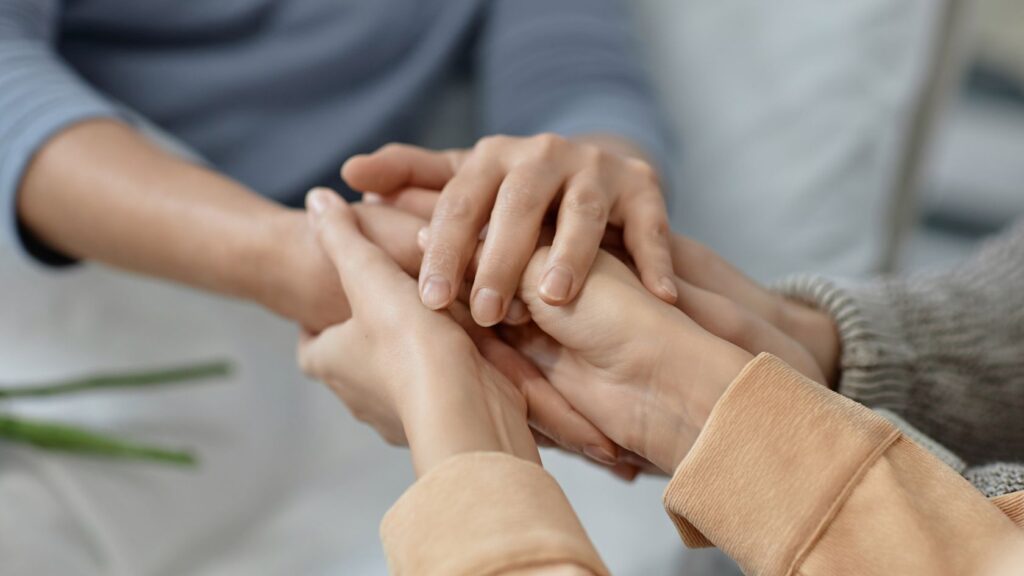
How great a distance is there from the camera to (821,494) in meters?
0.43

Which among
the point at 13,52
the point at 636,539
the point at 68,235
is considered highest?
the point at 13,52

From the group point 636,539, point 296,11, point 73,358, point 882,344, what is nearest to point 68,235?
point 73,358

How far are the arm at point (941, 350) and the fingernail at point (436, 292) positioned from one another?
26 centimetres

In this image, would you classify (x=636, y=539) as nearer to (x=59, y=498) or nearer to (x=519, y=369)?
(x=519, y=369)

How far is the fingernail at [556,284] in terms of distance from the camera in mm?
540

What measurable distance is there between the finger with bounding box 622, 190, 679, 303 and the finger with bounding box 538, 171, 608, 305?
0.02 m

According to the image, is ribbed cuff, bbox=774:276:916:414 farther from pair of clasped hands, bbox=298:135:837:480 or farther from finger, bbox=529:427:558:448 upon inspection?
finger, bbox=529:427:558:448

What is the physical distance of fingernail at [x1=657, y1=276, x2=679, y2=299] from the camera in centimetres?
57

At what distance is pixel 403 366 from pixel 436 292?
0.16 ft

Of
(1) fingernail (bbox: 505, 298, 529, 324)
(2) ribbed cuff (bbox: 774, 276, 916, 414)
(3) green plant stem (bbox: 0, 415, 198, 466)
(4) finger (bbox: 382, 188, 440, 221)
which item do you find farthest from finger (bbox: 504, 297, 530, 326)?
(3) green plant stem (bbox: 0, 415, 198, 466)

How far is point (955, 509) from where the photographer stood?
1.41 ft

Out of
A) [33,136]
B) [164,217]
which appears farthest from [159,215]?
[33,136]

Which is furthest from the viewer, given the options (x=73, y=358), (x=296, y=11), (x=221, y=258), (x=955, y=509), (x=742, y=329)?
(x=296, y=11)

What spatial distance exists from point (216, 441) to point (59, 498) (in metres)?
0.13
